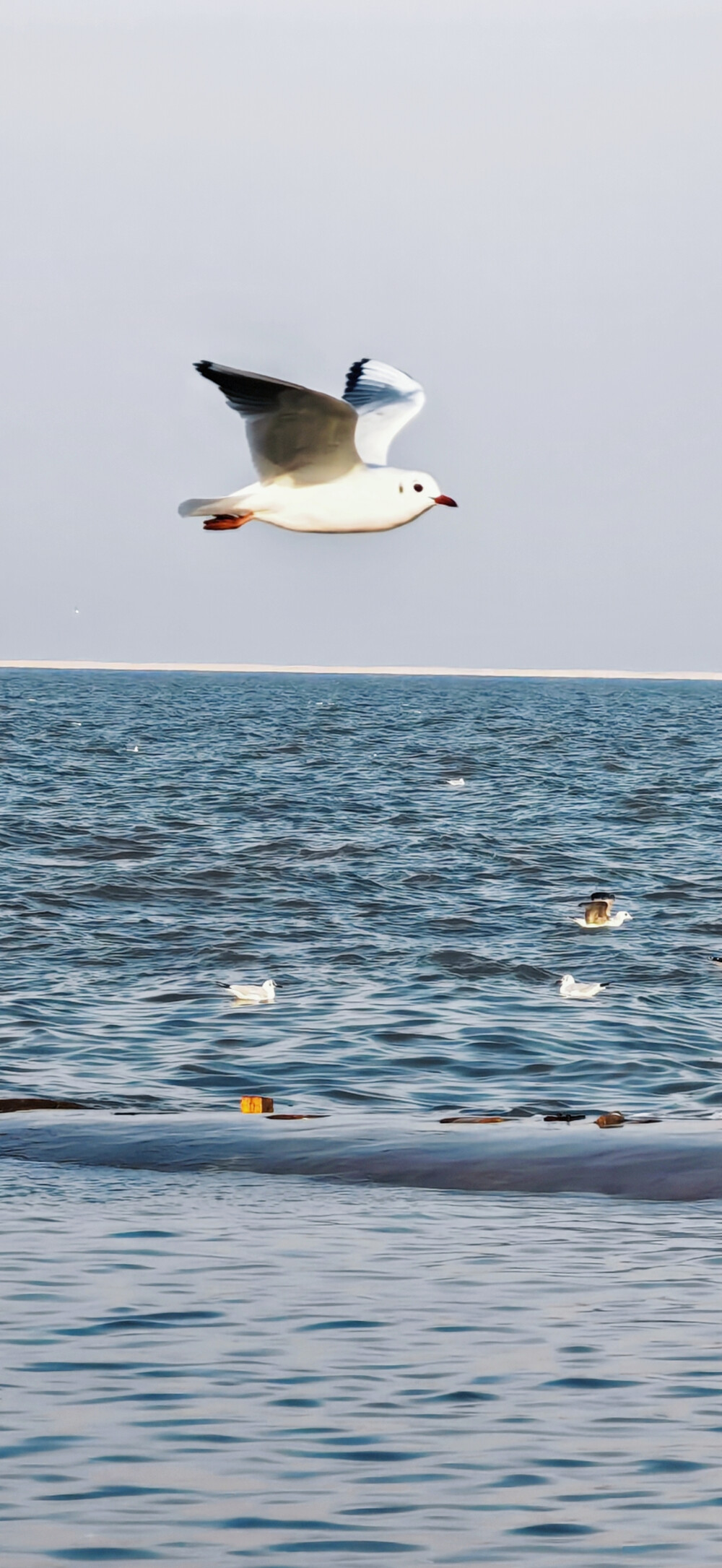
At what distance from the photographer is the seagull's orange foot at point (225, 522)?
719 cm

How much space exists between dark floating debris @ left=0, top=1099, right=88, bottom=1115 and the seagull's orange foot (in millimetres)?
7003

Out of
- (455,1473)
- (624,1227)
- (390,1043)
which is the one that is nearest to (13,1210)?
(624,1227)

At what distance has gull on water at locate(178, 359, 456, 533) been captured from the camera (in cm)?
727

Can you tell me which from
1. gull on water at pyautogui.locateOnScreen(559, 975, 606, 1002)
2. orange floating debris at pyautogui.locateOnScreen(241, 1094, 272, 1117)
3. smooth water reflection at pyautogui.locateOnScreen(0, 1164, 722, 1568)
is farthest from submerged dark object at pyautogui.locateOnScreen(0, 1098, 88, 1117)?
gull on water at pyautogui.locateOnScreen(559, 975, 606, 1002)

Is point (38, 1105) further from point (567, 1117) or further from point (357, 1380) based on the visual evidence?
point (357, 1380)

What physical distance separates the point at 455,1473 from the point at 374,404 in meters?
5.26

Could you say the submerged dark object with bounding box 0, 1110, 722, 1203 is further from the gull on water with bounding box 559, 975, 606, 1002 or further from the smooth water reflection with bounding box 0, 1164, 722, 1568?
the gull on water with bounding box 559, 975, 606, 1002

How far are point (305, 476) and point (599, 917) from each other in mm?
16653

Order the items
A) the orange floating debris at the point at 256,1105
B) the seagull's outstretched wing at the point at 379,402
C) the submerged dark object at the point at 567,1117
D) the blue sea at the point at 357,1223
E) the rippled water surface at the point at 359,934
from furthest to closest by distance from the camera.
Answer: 1. the rippled water surface at the point at 359,934
2. the orange floating debris at the point at 256,1105
3. the submerged dark object at the point at 567,1117
4. the seagull's outstretched wing at the point at 379,402
5. the blue sea at the point at 357,1223

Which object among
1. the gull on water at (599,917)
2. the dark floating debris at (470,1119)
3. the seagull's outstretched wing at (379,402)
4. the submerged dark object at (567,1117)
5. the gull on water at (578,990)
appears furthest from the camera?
the gull on water at (599,917)

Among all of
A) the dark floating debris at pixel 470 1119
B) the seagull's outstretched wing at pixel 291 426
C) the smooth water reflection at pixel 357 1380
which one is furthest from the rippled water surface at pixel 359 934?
the seagull's outstretched wing at pixel 291 426

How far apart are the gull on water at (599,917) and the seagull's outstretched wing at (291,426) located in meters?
16.4

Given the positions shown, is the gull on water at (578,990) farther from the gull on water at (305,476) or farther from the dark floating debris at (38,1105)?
the gull on water at (305,476)

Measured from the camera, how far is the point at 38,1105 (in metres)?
13.7
